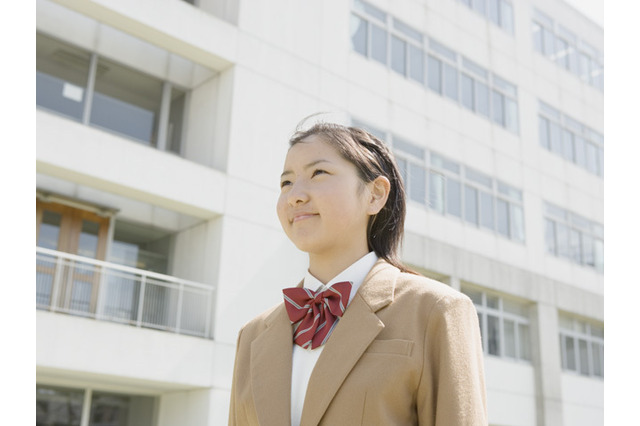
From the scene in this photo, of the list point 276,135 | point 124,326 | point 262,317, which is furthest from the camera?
point 276,135

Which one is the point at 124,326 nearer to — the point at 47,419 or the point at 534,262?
the point at 47,419

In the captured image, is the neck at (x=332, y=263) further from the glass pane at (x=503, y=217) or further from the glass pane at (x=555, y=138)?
the glass pane at (x=555, y=138)

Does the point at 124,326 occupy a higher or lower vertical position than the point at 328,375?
higher

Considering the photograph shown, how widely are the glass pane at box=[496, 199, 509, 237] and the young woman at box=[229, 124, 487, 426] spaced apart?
17.6 metres

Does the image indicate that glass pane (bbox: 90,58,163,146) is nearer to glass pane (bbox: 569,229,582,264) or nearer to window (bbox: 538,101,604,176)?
window (bbox: 538,101,604,176)

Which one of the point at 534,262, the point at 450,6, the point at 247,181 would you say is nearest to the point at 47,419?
the point at 247,181

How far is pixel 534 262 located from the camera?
64.8ft

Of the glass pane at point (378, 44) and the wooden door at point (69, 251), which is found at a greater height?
the glass pane at point (378, 44)

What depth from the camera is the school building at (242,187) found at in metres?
12.2

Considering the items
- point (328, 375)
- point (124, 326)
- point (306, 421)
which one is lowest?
point (306, 421)

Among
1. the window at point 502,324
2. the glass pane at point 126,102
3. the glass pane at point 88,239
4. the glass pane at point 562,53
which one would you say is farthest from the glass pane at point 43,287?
the glass pane at point 562,53

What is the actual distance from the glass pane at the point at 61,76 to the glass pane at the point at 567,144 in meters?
14.9
